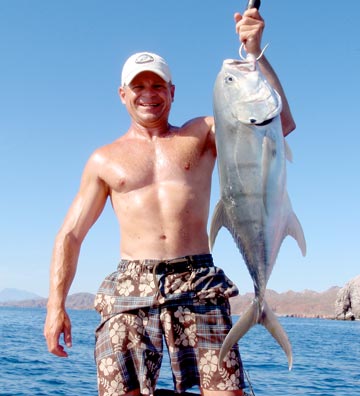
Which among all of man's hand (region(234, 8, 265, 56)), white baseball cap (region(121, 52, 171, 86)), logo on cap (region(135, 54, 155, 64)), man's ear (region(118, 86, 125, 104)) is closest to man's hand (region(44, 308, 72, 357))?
man's ear (region(118, 86, 125, 104))

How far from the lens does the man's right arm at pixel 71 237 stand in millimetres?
4039

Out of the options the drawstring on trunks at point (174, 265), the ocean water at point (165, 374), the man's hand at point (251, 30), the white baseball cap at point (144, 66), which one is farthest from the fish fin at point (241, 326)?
the ocean water at point (165, 374)

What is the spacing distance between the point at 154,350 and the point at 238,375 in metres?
0.57

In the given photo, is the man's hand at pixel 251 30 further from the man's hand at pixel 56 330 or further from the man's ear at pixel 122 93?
the man's hand at pixel 56 330

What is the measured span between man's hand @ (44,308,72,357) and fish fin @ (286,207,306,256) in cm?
160

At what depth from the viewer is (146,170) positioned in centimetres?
413

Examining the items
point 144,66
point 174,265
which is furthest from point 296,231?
point 144,66

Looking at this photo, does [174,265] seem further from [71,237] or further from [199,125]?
[199,125]

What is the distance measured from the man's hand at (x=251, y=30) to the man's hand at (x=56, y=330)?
6.94 feet

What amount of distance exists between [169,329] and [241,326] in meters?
0.65

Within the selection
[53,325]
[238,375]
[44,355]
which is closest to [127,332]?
[53,325]

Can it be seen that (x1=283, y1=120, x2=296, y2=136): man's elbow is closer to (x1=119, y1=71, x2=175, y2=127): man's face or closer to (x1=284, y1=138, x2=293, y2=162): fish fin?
(x1=284, y1=138, x2=293, y2=162): fish fin

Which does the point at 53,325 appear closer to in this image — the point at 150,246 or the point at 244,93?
the point at 150,246

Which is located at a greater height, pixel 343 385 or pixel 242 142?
pixel 242 142
